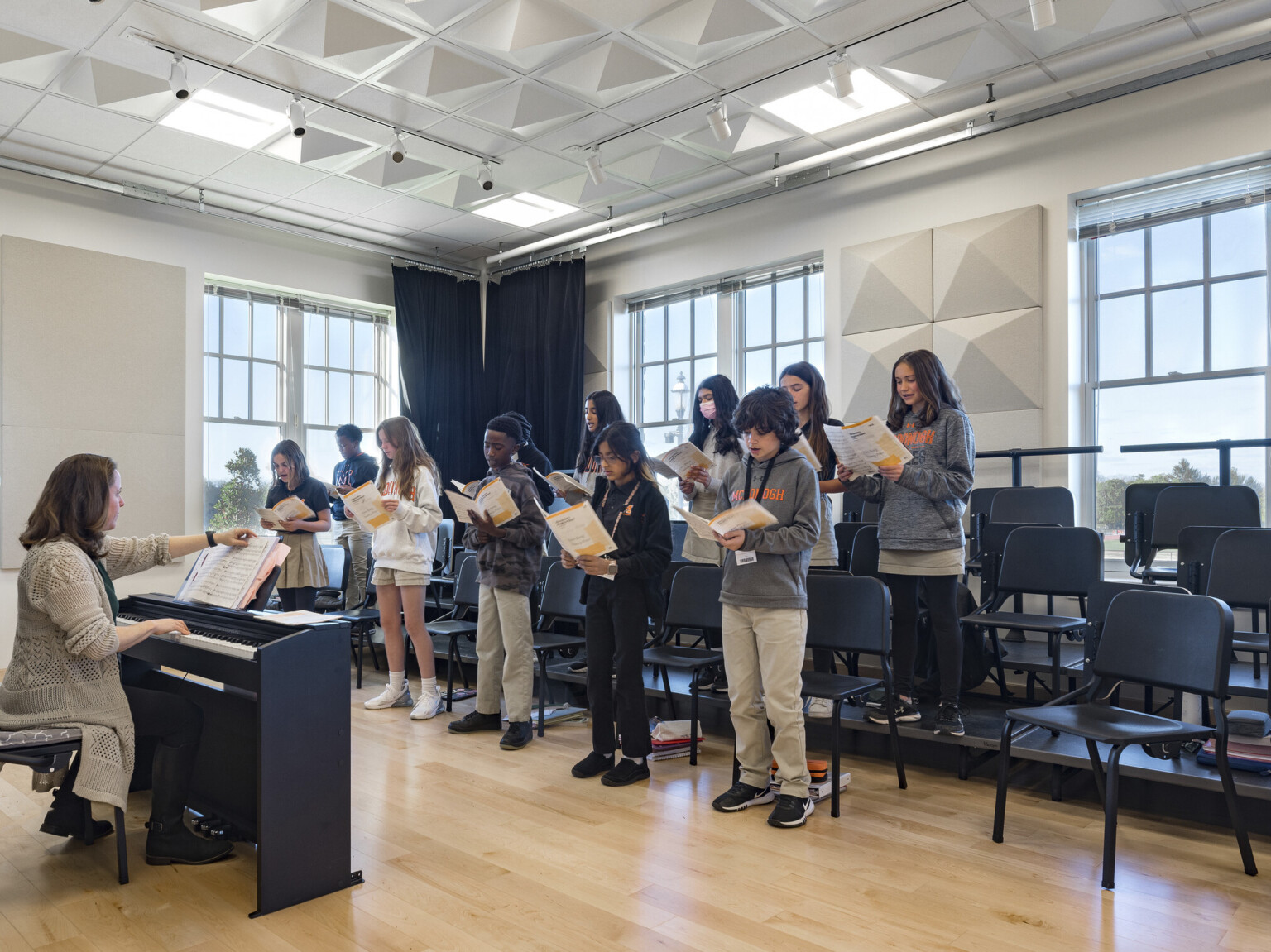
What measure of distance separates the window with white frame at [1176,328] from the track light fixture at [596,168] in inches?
121

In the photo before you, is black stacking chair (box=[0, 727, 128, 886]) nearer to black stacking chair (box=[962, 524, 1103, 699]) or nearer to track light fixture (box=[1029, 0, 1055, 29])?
black stacking chair (box=[962, 524, 1103, 699])

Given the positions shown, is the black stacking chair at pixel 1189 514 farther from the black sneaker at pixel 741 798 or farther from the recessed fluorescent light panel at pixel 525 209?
the recessed fluorescent light panel at pixel 525 209

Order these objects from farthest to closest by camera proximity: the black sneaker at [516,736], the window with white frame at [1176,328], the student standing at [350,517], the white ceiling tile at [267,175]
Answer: the white ceiling tile at [267,175]
the student standing at [350,517]
the window with white frame at [1176,328]
the black sneaker at [516,736]

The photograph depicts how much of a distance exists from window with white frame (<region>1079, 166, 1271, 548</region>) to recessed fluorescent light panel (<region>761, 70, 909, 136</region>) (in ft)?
4.55

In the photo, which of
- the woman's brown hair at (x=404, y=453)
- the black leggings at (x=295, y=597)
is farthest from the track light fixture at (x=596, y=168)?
the black leggings at (x=295, y=597)

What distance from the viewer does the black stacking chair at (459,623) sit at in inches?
195

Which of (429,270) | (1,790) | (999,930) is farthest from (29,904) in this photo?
(429,270)

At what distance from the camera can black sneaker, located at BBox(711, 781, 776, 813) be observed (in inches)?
131

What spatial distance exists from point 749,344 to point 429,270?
3.22 metres

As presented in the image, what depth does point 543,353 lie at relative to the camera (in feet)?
26.6

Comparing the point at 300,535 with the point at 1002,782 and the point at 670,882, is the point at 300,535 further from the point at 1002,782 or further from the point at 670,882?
the point at 1002,782

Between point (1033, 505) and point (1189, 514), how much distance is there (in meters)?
0.82

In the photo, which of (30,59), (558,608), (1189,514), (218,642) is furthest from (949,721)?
(30,59)

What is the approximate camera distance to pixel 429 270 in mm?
8406
